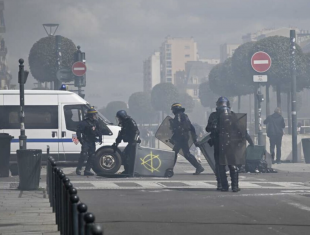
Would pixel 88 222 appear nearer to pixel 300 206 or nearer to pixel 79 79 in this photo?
pixel 300 206

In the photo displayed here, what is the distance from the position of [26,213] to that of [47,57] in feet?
130

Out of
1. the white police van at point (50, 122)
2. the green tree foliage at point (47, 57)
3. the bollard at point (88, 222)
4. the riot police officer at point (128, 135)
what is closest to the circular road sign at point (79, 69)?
the white police van at point (50, 122)

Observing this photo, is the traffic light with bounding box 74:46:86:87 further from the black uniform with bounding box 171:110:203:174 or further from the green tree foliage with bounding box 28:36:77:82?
the green tree foliage with bounding box 28:36:77:82

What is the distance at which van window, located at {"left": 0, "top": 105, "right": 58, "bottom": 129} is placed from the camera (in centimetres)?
2188

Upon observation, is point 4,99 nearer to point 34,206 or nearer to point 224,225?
point 34,206

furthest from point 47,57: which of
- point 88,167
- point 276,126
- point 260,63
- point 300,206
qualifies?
point 300,206

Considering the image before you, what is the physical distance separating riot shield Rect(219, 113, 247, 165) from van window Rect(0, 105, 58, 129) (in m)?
8.32

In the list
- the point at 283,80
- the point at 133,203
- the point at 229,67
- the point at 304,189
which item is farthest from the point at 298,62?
the point at 133,203

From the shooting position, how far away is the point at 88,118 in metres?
20.4

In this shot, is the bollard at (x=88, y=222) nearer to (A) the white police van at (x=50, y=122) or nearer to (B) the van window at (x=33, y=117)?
(A) the white police van at (x=50, y=122)

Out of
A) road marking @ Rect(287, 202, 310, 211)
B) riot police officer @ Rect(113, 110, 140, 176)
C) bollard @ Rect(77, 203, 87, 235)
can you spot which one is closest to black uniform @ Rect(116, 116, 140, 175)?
riot police officer @ Rect(113, 110, 140, 176)

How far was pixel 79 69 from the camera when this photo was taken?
98.4 feet

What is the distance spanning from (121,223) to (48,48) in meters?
41.6

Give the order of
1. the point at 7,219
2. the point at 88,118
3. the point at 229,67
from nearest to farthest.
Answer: the point at 7,219 → the point at 88,118 → the point at 229,67
